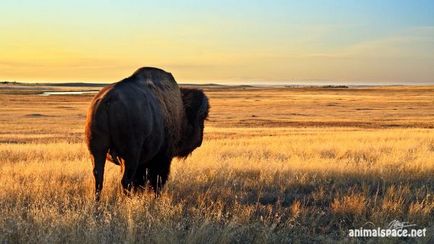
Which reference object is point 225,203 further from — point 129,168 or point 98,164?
point 98,164

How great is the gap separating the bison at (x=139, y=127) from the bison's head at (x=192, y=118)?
0.16ft

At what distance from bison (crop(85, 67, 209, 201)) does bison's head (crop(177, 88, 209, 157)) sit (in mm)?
48

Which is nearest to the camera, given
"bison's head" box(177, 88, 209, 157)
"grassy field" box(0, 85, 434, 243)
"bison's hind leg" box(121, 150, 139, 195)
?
"grassy field" box(0, 85, 434, 243)

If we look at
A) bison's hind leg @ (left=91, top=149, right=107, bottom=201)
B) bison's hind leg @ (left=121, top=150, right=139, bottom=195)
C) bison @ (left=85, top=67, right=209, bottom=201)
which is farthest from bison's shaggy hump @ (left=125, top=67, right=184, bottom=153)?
bison's hind leg @ (left=91, top=149, right=107, bottom=201)

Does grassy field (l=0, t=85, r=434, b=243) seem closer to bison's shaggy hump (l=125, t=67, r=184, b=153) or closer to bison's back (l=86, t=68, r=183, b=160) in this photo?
→ bison's back (l=86, t=68, r=183, b=160)

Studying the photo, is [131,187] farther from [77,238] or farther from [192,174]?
[192,174]

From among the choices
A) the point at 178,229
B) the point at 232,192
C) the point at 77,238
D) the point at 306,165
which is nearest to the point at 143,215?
the point at 178,229

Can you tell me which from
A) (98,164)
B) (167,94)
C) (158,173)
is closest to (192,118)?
(167,94)

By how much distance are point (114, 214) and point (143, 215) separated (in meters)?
0.36

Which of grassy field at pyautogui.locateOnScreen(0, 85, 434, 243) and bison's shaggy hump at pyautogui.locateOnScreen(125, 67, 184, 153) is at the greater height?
bison's shaggy hump at pyautogui.locateOnScreen(125, 67, 184, 153)

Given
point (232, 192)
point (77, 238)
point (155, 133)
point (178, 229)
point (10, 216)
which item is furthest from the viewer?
point (232, 192)

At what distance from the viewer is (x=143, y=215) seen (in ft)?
21.0

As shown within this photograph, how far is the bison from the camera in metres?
7.02

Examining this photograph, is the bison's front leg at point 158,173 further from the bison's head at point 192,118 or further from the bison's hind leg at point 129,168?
the bison's head at point 192,118
